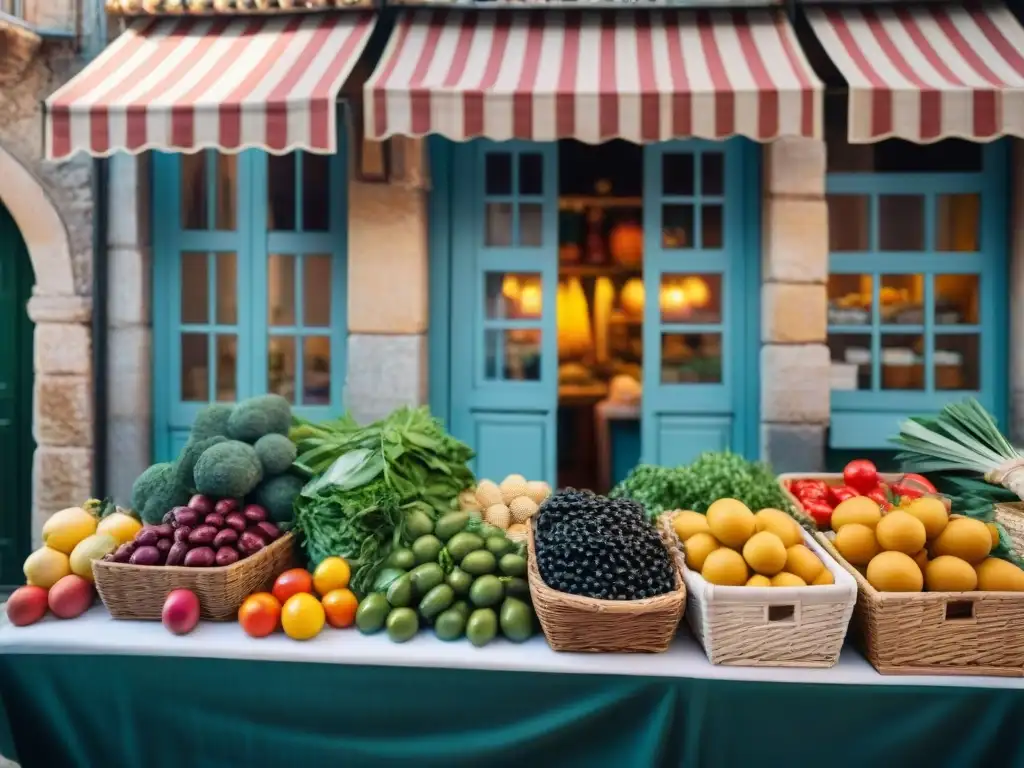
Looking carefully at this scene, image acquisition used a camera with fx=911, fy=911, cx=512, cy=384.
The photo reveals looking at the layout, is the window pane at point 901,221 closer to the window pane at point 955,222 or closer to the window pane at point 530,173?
the window pane at point 955,222

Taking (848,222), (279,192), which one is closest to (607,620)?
(848,222)

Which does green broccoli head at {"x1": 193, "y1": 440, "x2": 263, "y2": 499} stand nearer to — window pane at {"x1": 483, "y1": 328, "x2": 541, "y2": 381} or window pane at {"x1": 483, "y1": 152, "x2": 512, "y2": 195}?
window pane at {"x1": 483, "y1": 328, "x2": 541, "y2": 381}

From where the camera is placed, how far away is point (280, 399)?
369cm

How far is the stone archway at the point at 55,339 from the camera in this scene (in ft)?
19.0

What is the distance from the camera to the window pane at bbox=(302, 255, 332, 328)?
6.07m

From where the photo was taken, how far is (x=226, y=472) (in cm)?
323

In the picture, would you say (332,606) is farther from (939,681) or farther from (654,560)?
(939,681)

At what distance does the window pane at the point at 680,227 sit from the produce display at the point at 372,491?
113 inches

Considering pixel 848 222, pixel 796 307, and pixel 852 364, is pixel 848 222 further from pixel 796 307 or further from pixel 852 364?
pixel 852 364

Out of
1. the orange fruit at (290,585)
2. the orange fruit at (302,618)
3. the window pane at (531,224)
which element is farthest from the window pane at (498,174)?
the orange fruit at (302,618)

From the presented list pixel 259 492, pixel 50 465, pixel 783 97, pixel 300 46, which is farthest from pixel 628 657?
pixel 50 465

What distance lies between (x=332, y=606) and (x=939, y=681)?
191cm

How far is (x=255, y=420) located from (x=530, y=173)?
3161mm

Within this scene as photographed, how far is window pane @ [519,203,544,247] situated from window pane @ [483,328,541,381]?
0.60m
